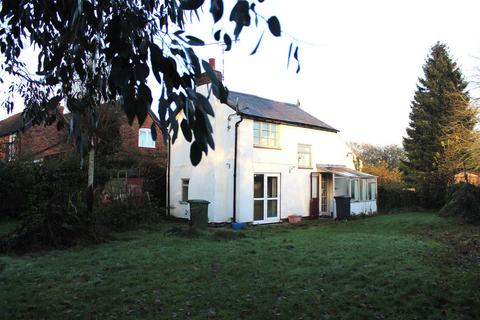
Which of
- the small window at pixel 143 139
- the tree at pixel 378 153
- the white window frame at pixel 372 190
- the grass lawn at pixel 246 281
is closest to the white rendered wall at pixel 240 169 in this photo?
the white window frame at pixel 372 190

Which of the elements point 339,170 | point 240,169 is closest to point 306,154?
point 339,170

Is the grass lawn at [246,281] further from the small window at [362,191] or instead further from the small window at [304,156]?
the small window at [362,191]

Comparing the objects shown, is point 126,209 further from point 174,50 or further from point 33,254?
point 174,50

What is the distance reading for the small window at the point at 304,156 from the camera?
70.8 ft

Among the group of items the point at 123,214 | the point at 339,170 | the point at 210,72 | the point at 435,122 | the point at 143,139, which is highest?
the point at 435,122

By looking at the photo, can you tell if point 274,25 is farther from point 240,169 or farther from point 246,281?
point 240,169

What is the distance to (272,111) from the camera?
70.8ft

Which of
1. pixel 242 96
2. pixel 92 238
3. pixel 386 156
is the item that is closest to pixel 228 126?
pixel 242 96

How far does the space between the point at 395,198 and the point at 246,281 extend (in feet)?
71.3

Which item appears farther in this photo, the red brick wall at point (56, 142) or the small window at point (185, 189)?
the red brick wall at point (56, 142)

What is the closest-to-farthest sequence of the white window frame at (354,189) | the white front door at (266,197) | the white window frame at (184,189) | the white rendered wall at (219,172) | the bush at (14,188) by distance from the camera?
1. the bush at (14,188)
2. the white rendered wall at (219,172)
3. the white front door at (266,197)
4. the white window frame at (184,189)
5. the white window frame at (354,189)

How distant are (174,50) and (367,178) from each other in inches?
910

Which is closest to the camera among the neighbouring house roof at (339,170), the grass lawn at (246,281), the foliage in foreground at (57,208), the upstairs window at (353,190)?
the grass lawn at (246,281)

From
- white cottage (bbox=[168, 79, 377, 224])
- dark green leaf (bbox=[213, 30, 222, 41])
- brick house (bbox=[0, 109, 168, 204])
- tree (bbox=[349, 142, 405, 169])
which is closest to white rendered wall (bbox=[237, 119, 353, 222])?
white cottage (bbox=[168, 79, 377, 224])
